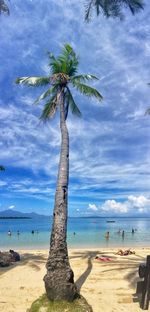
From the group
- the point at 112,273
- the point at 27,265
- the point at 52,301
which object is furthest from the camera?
the point at 27,265

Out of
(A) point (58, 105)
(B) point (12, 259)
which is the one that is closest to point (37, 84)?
(A) point (58, 105)

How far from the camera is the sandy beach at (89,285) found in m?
10.5

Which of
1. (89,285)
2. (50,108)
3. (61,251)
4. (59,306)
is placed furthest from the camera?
(50,108)

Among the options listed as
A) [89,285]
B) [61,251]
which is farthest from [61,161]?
[89,285]

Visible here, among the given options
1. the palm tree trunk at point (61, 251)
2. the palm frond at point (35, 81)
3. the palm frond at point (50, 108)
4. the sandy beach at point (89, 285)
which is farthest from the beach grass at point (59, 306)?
the palm frond at point (35, 81)

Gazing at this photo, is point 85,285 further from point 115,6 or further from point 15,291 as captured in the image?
point 115,6

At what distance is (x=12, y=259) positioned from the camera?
62.7ft

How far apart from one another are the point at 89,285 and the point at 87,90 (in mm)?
7624

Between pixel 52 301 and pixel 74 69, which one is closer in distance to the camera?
pixel 52 301

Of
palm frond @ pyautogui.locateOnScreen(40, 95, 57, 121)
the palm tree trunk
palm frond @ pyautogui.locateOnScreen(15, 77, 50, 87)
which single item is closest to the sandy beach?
the palm tree trunk

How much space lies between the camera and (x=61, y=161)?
36.8ft

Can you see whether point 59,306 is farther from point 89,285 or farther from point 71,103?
point 71,103

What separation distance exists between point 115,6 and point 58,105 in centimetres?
435

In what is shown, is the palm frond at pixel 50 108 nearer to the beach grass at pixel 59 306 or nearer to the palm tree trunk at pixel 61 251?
the palm tree trunk at pixel 61 251
